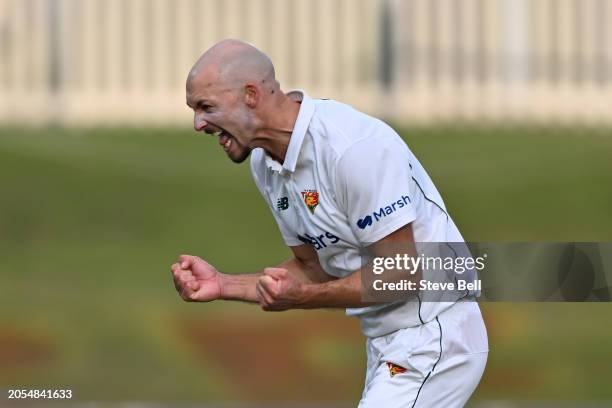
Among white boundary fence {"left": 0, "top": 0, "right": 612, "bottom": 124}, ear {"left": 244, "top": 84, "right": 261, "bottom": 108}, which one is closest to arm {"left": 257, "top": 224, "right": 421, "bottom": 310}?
ear {"left": 244, "top": 84, "right": 261, "bottom": 108}

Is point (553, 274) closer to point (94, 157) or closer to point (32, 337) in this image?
point (32, 337)

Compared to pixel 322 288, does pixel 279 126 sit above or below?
above

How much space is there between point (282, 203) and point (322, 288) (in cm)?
64

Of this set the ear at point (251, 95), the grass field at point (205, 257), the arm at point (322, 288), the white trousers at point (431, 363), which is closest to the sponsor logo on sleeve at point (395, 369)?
the white trousers at point (431, 363)

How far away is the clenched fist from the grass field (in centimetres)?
578

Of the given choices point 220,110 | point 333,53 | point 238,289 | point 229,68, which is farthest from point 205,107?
point 333,53

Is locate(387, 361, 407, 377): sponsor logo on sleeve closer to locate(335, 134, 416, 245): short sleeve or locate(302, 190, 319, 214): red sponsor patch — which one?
locate(335, 134, 416, 245): short sleeve

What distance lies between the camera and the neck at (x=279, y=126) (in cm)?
648

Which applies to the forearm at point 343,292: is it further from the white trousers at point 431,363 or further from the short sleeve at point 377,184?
the white trousers at point 431,363

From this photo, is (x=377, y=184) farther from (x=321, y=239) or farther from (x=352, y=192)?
(x=321, y=239)

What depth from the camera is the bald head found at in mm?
6406

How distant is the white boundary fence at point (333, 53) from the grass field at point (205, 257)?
0.58 meters

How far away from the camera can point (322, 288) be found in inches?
247

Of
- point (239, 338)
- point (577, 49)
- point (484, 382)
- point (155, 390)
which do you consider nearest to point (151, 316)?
point (239, 338)
